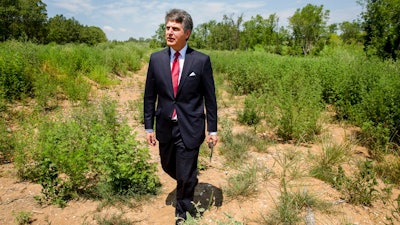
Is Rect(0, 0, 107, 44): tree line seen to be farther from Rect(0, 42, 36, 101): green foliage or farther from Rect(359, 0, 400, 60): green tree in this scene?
Rect(359, 0, 400, 60): green tree

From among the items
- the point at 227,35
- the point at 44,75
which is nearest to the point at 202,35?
the point at 227,35

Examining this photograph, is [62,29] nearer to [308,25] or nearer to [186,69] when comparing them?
[308,25]

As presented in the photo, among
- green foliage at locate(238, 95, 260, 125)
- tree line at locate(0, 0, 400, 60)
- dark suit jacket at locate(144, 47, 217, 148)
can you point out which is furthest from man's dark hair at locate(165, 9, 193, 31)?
tree line at locate(0, 0, 400, 60)

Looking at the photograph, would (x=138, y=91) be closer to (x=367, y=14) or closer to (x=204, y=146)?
(x=204, y=146)

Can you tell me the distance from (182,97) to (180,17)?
0.75 metres

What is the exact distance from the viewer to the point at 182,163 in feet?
8.50

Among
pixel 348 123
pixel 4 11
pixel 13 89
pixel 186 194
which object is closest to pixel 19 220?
pixel 186 194

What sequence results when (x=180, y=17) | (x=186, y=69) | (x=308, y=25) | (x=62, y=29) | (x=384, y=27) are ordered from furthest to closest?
(x=62, y=29)
(x=308, y=25)
(x=384, y=27)
(x=186, y=69)
(x=180, y=17)

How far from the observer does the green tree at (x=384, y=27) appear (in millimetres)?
15625

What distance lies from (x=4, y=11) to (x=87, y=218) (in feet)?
163

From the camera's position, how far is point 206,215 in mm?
3006

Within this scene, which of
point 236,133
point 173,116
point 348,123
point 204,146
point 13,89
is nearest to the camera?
point 173,116

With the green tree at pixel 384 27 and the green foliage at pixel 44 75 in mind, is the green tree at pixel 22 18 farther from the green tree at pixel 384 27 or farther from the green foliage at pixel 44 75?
the green tree at pixel 384 27

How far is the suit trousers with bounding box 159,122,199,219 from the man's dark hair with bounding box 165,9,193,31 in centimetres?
99
